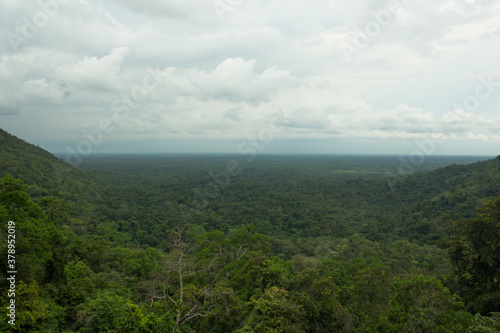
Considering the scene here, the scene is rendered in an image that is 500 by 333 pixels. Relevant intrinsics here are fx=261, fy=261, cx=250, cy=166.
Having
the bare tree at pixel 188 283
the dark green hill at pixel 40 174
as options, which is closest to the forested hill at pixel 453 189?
the bare tree at pixel 188 283

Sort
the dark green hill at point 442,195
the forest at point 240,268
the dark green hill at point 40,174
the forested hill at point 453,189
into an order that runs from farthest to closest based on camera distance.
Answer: the forested hill at point 453,189
the dark green hill at point 442,195
the dark green hill at point 40,174
the forest at point 240,268

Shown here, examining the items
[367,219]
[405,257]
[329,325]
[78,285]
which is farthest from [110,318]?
[367,219]

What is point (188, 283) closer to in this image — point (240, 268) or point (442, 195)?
point (240, 268)

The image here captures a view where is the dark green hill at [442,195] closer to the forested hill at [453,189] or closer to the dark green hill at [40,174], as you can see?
the forested hill at [453,189]

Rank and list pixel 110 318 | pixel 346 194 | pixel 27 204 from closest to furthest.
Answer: pixel 110 318 → pixel 27 204 → pixel 346 194

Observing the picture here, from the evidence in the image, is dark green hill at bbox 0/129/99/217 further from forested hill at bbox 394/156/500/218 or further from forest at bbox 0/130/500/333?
forested hill at bbox 394/156/500/218

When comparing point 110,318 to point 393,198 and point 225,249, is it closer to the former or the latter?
point 225,249

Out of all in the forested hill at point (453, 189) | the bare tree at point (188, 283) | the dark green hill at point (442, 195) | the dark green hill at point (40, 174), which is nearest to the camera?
the bare tree at point (188, 283)

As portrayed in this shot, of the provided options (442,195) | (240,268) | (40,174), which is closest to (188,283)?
(240,268)

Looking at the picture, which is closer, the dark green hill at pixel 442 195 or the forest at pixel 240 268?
the forest at pixel 240 268
